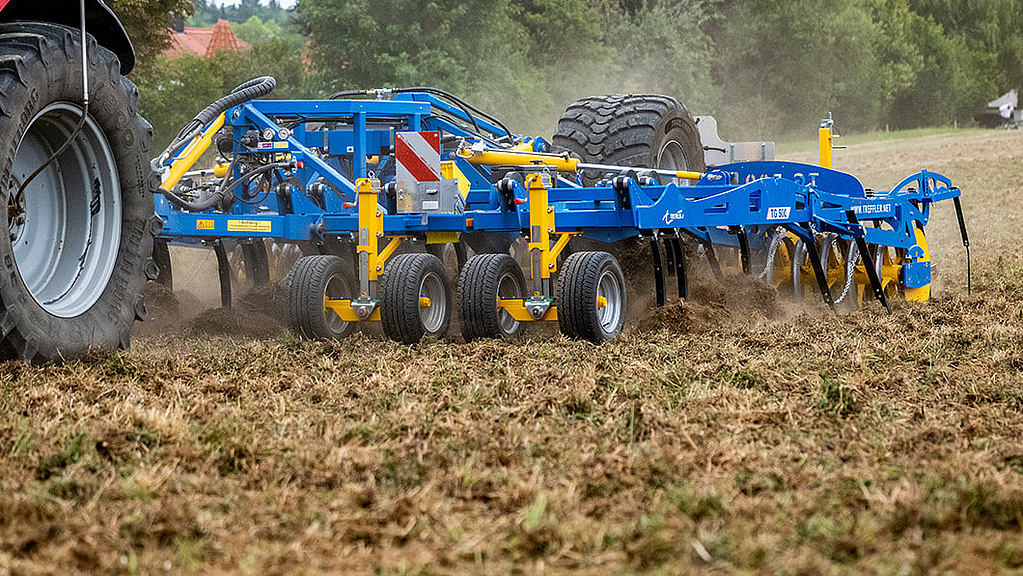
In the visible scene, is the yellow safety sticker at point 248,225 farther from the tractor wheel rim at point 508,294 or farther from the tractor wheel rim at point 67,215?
the tractor wheel rim at point 67,215

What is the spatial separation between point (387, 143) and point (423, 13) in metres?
24.1

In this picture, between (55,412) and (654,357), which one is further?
(654,357)

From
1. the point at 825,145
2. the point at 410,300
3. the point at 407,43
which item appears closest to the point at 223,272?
the point at 410,300

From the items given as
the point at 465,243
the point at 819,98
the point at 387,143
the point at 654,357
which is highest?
the point at 819,98

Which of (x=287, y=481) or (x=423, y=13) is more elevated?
(x=423, y=13)

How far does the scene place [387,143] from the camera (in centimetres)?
934

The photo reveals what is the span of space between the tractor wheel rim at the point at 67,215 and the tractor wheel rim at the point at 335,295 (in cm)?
196

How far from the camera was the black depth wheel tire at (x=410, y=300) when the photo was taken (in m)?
6.86

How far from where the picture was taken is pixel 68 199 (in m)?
5.25

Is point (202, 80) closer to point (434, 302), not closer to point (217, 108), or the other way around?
point (217, 108)

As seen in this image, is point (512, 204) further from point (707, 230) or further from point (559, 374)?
point (559, 374)

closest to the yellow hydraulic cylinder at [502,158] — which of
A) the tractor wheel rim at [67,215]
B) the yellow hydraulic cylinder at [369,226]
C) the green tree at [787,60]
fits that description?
the yellow hydraulic cylinder at [369,226]

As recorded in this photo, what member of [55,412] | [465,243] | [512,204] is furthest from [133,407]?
[465,243]

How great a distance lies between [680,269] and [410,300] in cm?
194
